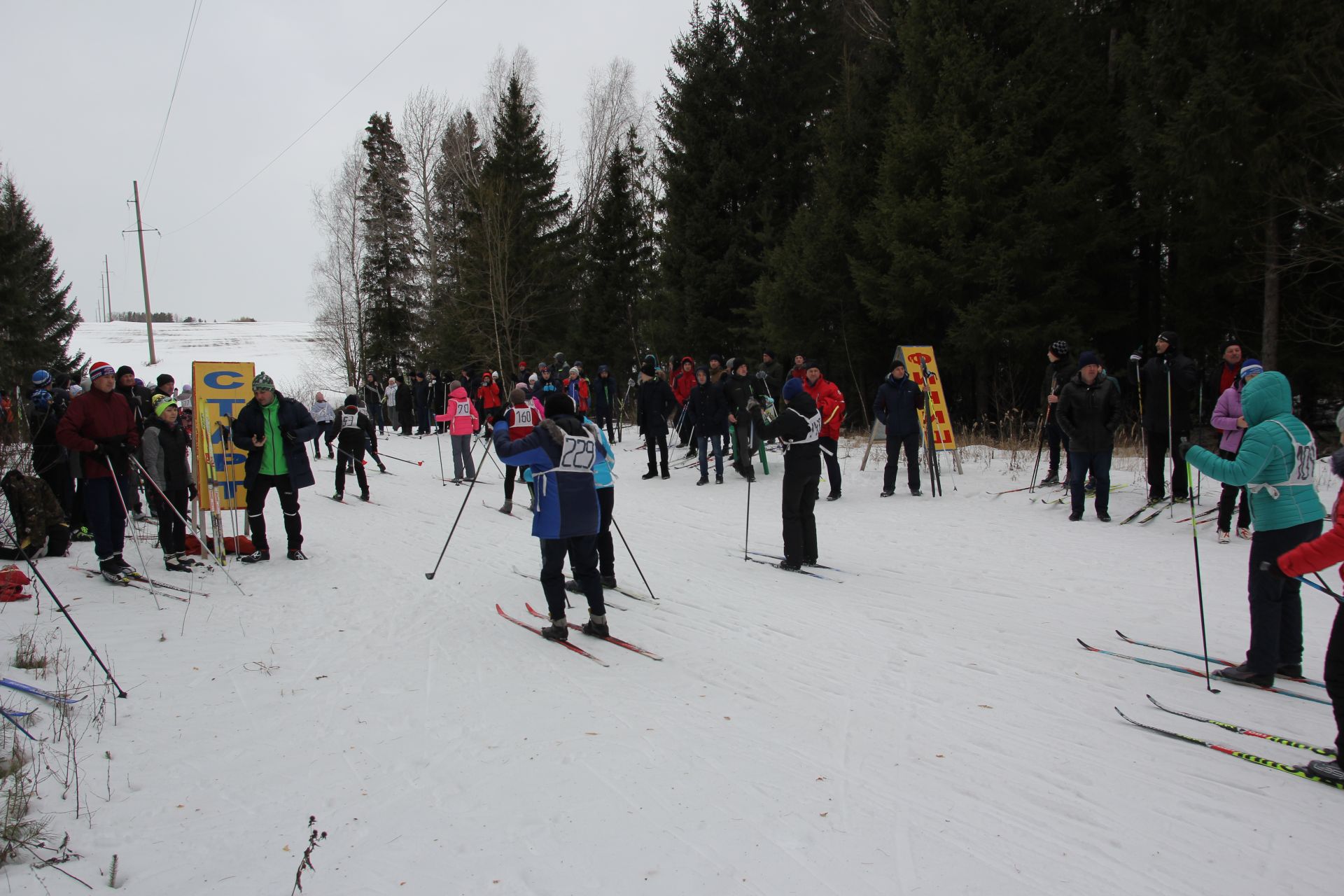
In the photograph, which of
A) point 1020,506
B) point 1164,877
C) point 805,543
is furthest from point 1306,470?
point 1020,506

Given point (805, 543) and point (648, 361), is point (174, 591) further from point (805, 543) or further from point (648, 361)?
point (648, 361)

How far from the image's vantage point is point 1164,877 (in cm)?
309

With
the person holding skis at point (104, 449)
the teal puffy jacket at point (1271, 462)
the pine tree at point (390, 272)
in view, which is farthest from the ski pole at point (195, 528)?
the pine tree at point (390, 272)

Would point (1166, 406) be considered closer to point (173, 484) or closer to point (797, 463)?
point (797, 463)

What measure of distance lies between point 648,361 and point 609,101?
26.5 m

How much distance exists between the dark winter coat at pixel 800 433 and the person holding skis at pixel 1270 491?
3.92m

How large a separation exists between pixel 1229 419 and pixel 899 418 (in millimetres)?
4407

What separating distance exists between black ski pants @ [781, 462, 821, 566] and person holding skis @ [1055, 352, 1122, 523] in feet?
13.0

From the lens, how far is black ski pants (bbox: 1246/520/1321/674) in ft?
15.7

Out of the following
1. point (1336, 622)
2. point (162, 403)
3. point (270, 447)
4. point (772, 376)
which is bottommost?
point (1336, 622)

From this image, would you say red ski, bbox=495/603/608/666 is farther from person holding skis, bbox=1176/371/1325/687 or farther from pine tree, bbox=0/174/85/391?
pine tree, bbox=0/174/85/391

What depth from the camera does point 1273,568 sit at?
14.7 ft

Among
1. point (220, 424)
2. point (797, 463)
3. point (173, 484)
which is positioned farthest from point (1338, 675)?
point (173, 484)

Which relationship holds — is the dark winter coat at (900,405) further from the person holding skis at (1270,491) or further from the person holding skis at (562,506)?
the person holding skis at (562,506)
